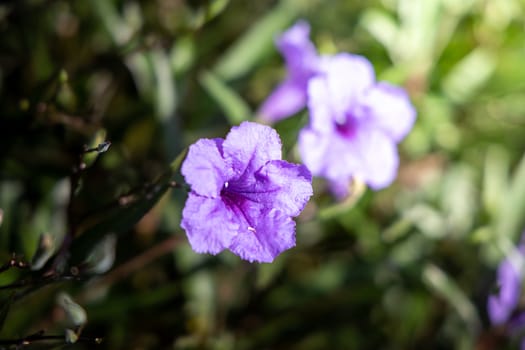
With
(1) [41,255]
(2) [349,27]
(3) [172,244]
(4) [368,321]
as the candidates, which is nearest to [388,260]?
(4) [368,321]

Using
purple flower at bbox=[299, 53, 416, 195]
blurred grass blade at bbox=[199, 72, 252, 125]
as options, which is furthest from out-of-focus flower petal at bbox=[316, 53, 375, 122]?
blurred grass blade at bbox=[199, 72, 252, 125]

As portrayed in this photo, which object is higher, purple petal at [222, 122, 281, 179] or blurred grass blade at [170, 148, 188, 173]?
blurred grass blade at [170, 148, 188, 173]

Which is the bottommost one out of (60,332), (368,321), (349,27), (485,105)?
(368,321)

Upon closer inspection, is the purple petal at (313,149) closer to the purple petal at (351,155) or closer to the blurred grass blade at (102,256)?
the purple petal at (351,155)

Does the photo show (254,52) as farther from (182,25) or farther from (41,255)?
(41,255)

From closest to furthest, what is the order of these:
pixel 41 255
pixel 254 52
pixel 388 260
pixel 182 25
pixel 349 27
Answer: pixel 41 255
pixel 182 25
pixel 388 260
pixel 254 52
pixel 349 27

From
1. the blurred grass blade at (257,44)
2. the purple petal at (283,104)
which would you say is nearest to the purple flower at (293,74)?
the purple petal at (283,104)

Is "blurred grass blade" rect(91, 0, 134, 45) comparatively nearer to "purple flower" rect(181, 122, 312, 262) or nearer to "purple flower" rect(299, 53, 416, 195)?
"purple flower" rect(299, 53, 416, 195)

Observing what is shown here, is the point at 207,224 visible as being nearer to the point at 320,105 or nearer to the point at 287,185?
the point at 287,185

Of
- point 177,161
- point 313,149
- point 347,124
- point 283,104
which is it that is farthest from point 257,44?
point 177,161
